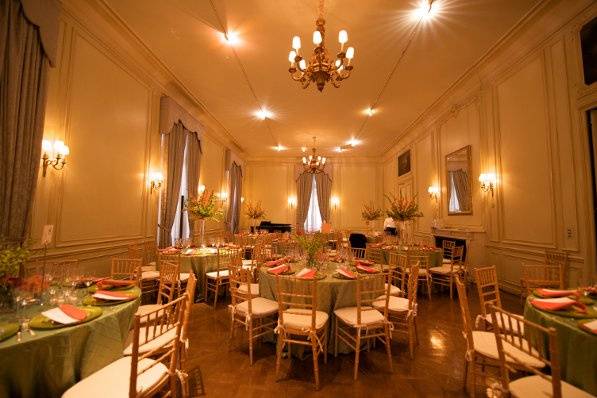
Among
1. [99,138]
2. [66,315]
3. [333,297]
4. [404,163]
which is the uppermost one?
[404,163]

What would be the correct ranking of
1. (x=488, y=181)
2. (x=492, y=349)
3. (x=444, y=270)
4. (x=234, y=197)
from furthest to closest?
(x=234, y=197) → (x=488, y=181) → (x=444, y=270) → (x=492, y=349)

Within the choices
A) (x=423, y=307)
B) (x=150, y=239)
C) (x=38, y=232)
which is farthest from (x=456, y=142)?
(x=38, y=232)

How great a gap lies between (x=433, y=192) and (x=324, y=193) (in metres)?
5.56

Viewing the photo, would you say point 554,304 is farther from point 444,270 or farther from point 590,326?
→ point 444,270

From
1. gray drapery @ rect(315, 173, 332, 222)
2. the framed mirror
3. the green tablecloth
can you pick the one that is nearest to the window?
gray drapery @ rect(315, 173, 332, 222)

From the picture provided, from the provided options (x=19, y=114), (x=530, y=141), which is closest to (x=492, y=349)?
(x=530, y=141)

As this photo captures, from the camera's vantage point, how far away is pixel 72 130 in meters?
3.78

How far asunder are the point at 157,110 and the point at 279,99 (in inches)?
112

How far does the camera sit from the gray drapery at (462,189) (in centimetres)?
620

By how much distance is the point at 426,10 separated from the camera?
3951mm

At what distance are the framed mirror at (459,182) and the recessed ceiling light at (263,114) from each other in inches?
195

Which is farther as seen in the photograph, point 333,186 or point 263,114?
point 333,186

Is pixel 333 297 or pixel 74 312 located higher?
pixel 74 312

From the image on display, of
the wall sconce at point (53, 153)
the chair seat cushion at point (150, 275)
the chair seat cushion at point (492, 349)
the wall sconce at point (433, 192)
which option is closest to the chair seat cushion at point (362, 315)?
the chair seat cushion at point (492, 349)
